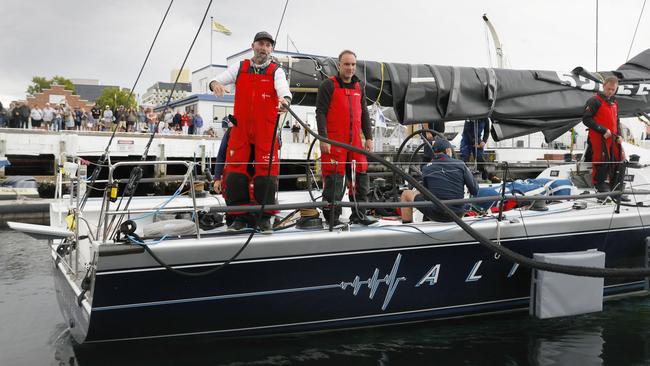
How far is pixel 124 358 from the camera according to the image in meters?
4.24

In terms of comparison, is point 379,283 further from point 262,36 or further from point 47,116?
point 47,116

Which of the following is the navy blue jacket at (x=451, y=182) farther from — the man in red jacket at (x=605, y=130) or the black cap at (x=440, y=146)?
the man in red jacket at (x=605, y=130)

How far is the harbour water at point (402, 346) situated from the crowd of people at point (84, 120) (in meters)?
13.9

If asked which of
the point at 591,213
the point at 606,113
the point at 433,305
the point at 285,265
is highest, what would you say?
the point at 606,113

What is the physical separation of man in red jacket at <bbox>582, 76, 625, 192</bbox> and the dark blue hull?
97cm

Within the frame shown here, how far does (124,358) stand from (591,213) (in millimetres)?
4472

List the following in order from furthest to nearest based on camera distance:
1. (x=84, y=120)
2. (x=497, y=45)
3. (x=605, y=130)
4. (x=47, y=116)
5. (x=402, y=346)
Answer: (x=84, y=120) → (x=47, y=116) → (x=497, y=45) → (x=605, y=130) → (x=402, y=346)

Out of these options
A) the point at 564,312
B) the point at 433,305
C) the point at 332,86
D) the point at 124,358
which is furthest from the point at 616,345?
the point at 124,358

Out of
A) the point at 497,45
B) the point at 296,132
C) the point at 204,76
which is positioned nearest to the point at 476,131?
the point at 497,45

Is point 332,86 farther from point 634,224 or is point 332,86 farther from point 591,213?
point 634,224

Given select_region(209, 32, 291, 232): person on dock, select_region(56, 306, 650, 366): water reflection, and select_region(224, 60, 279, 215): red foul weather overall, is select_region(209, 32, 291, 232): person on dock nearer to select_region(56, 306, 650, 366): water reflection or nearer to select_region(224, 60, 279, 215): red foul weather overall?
select_region(224, 60, 279, 215): red foul weather overall

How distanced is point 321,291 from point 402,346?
87 centimetres

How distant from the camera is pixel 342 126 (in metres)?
5.02

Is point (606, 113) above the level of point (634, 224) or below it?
above
